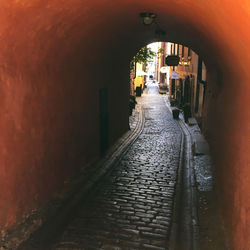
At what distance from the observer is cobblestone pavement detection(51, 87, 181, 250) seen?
16.2 ft

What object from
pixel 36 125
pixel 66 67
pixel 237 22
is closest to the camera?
pixel 237 22

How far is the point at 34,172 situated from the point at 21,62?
2.23 meters

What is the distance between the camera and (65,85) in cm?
690

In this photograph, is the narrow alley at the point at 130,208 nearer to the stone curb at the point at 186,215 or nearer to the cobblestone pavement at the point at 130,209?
the cobblestone pavement at the point at 130,209

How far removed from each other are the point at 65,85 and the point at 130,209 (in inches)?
134

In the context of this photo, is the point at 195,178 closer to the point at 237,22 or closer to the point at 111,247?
the point at 111,247

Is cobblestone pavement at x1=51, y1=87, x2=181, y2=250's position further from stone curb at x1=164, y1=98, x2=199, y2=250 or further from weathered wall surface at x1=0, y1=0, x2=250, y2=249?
weathered wall surface at x1=0, y1=0, x2=250, y2=249

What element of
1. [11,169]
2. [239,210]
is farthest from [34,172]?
[239,210]

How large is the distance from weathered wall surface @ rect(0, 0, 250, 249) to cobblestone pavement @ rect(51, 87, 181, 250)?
1.07 meters

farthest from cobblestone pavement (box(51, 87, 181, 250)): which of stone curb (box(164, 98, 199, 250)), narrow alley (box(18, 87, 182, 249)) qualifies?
stone curb (box(164, 98, 199, 250))

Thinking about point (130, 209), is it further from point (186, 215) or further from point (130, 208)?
point (186, 215)

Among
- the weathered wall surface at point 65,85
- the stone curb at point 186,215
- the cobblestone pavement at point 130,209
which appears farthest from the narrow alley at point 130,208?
the weathered wall surface at point 65,85

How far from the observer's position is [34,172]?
5637 millimetres

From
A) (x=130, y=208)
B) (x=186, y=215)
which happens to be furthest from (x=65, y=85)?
(x=186, y=215)
